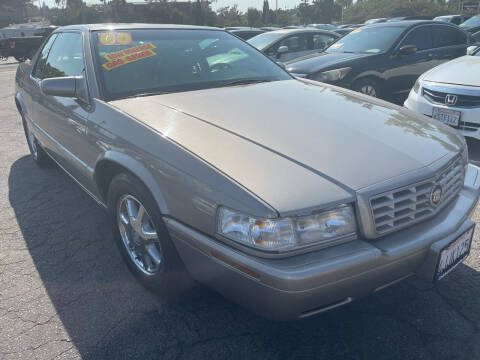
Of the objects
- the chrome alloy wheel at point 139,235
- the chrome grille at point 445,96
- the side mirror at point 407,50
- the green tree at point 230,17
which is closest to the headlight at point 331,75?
the side mirror at point 407,50

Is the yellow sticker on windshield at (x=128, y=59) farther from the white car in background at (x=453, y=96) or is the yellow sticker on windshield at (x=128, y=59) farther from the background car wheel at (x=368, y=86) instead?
the background car wheel at (x=368, y=86)

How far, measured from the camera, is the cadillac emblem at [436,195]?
6.63 ft

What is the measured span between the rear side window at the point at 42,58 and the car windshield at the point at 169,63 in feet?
4.08

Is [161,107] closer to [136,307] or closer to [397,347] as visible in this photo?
[136,307]

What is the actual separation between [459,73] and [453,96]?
0.52 metres

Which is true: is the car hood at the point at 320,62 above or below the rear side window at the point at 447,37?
below

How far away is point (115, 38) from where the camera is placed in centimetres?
305

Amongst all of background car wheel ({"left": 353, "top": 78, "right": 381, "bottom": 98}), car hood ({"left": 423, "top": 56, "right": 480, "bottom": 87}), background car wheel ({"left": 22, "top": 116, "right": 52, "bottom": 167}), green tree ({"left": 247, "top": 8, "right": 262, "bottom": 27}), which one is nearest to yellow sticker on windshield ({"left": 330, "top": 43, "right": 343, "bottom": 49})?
background car wheel ({"left": 353, "top": 78, "right": 381, "bottom": 98})

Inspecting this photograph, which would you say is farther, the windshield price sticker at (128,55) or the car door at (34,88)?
the car door at (34,88)

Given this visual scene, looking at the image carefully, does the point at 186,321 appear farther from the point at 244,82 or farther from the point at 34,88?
the point at 34,88

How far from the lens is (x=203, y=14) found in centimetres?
3638

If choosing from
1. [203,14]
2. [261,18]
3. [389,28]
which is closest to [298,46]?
[389,28]

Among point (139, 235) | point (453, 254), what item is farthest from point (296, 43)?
point (453, 254)

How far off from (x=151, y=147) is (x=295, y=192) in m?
0.83
